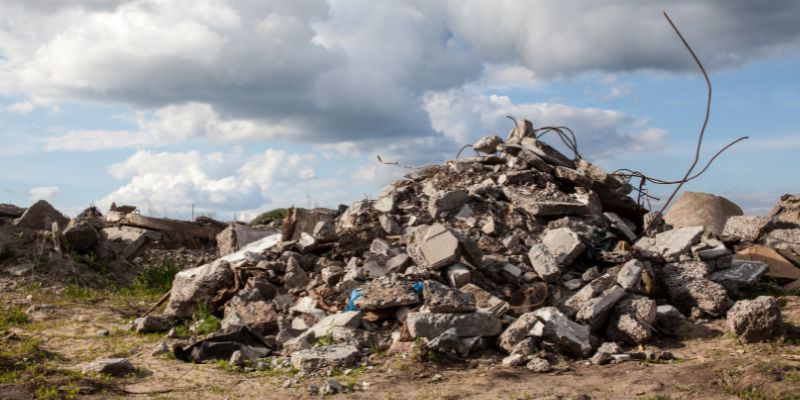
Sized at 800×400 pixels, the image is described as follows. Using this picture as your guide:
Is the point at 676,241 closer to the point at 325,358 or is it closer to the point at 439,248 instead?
the point at 439,248

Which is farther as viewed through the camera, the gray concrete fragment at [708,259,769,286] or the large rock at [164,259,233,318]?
the gray concrete fragment at [708,259,769,286]

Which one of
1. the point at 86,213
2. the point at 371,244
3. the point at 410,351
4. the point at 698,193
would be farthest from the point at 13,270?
the point at 698,193

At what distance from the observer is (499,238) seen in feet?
29.2

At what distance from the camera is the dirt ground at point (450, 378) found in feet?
17.7


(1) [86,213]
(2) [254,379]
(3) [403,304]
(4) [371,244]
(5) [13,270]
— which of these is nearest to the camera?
(2) [254,379]

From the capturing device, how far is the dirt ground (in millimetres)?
5387

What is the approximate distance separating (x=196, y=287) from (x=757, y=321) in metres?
6.10

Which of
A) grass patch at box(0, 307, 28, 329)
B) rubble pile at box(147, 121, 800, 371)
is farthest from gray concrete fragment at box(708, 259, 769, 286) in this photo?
grass patch at box(0, 307, 28, 329)

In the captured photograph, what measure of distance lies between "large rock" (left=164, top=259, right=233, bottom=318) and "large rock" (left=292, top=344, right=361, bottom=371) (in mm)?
2625

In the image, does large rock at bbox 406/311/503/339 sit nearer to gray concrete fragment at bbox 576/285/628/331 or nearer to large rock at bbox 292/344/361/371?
large rock at bbox 292/344/361/371

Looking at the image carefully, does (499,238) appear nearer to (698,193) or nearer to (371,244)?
(371,244)

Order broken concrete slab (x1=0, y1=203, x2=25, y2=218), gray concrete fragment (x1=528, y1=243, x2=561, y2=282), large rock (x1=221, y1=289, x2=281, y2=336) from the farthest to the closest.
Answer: broken concrete slab (x1=0, y1=203, x2=25, y2=218), gray concrete fragment (x1=528, y1=243, x2=561, y2=282), large rock (x1=221, y1=289, x2=281, y2=336)

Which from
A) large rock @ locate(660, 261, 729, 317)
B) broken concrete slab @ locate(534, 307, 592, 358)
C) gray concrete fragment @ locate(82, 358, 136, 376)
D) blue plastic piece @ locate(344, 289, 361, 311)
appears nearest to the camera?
gray concrete fragment @ locate(82, 358, 136, 376)

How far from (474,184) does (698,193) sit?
7223 millimetres
